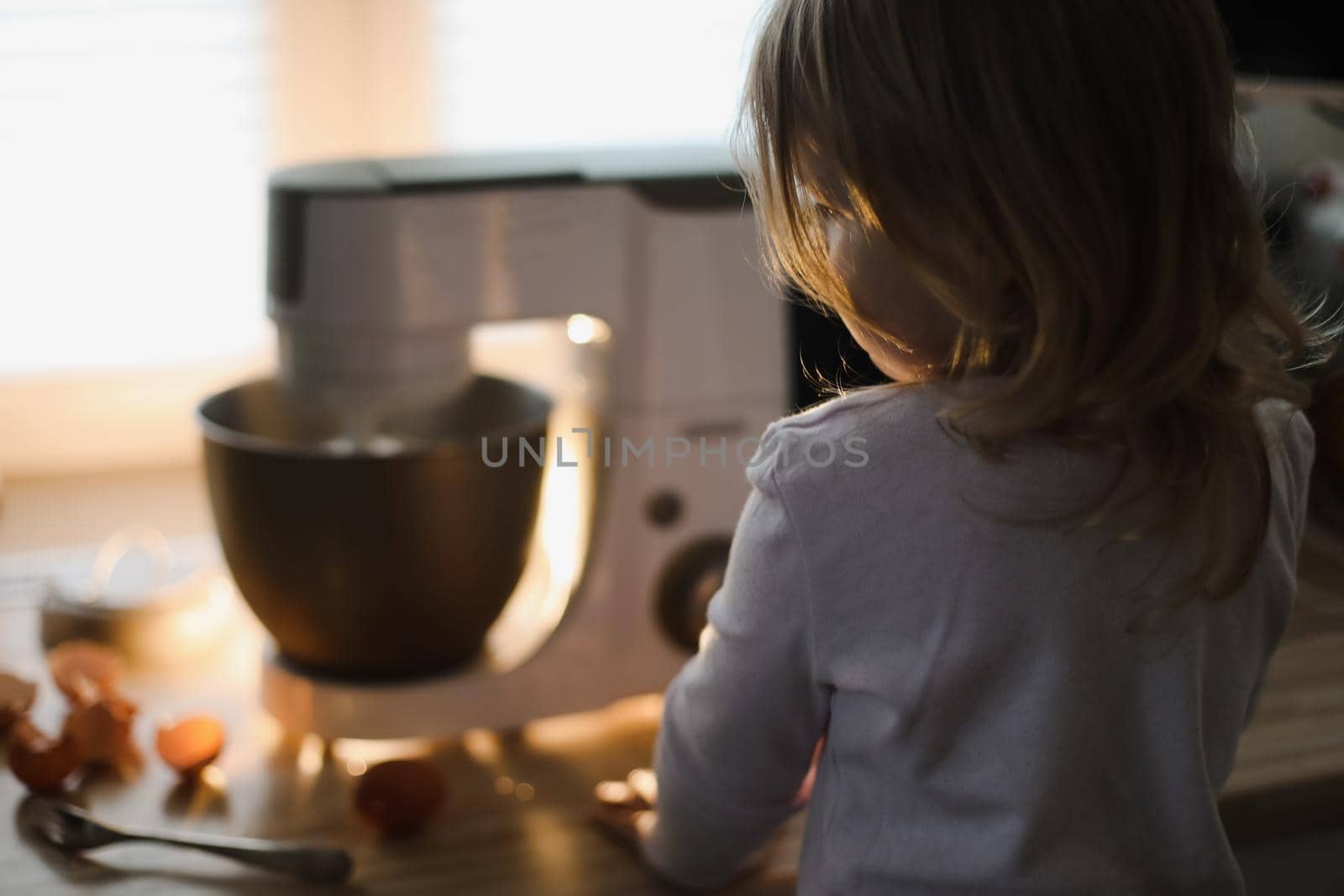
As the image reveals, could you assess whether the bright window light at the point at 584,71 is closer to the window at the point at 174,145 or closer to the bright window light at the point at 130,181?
the window at the point at 174,145

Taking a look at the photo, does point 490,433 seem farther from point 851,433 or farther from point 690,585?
point 851,433

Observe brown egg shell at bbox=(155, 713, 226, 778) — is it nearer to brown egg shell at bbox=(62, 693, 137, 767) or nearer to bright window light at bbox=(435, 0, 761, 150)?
brown egg shell at bbox=(62, 693, 137, 767)

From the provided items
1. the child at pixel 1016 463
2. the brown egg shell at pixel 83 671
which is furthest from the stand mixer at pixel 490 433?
the child at pixel 1016 463

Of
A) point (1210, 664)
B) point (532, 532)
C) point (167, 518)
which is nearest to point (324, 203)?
point (532, 532)

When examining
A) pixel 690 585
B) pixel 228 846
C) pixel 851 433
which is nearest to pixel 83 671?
pixel 228 846

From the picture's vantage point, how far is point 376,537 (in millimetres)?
801

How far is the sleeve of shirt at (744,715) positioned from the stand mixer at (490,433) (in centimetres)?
19

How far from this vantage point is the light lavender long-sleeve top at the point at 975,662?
0.56 m

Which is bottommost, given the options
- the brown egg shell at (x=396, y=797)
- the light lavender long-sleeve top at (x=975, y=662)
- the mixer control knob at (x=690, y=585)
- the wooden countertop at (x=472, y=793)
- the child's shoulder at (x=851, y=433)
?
the wooden countertop at (x=472, y=793)

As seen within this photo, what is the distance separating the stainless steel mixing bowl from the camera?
79 centimetres

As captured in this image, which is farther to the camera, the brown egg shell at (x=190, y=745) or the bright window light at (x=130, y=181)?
the bright window light at (x=130, y=181)

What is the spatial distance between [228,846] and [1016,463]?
17.8 inches

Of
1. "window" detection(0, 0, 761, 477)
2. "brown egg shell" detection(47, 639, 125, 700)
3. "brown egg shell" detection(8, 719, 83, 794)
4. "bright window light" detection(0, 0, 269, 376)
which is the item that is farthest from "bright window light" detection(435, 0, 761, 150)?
"brown egg shell" detection(8, 719, 83, 794)

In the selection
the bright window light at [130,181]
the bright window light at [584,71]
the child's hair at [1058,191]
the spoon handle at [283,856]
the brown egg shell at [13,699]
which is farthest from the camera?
the bright window light at [584,71]
